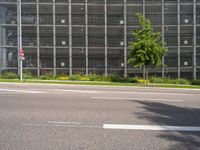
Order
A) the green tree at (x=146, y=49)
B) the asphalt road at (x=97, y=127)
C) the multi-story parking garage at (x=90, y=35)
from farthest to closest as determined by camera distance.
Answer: the multi-story parking garage at (x=90, y=35), the green tree at (x=146, y=49), the asphalt road at (x=97, y=127)

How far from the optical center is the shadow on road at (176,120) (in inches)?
220

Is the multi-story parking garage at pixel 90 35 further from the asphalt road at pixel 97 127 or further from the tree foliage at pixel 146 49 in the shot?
the asphalt road at pixel 97 127

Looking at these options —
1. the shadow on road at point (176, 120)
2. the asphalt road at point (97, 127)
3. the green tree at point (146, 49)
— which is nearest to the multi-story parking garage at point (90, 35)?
the green tree at point (146, 49)

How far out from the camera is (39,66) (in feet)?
119

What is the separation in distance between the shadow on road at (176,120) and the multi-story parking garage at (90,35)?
2676 cm

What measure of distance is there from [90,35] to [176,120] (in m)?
30.6

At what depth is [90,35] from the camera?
123 feet

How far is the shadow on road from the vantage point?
5594mm

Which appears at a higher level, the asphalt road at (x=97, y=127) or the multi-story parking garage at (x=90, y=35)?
the multi-story parking garage at (x=90, y=35)

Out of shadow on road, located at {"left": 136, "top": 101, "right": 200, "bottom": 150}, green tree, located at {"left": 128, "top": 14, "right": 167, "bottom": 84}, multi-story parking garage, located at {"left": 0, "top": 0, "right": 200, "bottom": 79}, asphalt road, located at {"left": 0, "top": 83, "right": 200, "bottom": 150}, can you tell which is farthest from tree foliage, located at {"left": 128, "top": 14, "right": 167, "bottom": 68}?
asphalt road, located at {"left": 0, "top": 83, "right": 200, "bottom": 150}

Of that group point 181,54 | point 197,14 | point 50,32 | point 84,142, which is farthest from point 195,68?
point 84,142

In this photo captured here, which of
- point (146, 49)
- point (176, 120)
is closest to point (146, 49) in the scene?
point (146, 49)

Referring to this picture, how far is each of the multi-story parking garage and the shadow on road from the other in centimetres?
2676

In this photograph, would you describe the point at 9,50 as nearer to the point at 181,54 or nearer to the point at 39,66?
the point at 39,66
